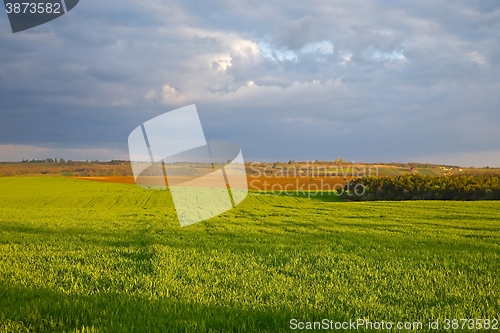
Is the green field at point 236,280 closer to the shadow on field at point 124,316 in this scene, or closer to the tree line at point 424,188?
the shadow on field at point 124,316

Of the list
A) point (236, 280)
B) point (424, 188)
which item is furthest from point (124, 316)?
point (424, 188)

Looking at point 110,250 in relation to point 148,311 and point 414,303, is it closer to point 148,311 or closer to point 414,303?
point 148,311

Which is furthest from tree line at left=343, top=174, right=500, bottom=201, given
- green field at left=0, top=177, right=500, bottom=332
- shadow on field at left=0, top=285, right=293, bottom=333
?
shadow on field at left=0, top=285, right=293, bottom=333

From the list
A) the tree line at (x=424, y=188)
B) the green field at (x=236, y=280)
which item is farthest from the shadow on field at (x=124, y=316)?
the tree line at (x=424, y=188)

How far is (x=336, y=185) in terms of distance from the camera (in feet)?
192

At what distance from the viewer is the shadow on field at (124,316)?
516 centimetres

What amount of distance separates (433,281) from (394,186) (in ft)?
144

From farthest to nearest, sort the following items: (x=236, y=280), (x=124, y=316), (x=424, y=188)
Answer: (x=424, y=188) < (x=236, y=280) < (x=124, y=316)

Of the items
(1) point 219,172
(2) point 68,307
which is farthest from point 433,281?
(1) point 219,172

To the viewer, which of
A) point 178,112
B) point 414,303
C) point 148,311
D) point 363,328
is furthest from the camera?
point 178,112

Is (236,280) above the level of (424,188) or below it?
above

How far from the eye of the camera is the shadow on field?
516cm

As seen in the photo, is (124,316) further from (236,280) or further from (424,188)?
(424,188)

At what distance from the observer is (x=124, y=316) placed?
5551 mm
